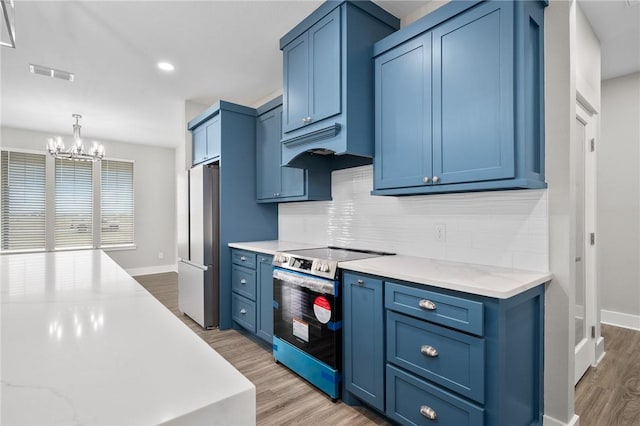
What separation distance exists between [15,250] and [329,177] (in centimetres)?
578

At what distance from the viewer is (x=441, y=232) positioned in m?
2.31

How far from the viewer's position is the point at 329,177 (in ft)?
10.5

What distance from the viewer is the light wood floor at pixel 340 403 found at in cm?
202

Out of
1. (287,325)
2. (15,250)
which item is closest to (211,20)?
(287,325)

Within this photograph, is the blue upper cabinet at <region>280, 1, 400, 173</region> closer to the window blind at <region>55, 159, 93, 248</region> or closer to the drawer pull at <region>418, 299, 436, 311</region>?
the drawer pull at <region>418, 299, 436, 311</region>

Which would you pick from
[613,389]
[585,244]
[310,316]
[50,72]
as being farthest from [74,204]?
[613,389]

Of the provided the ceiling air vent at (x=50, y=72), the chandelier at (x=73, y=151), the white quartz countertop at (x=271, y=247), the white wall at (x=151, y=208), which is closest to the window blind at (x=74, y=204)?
the white wall at (x=151, y=208)

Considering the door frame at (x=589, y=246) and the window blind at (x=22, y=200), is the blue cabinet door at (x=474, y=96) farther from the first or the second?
the window blind at (x=22, y=200)

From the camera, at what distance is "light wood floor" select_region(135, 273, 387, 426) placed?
201cm

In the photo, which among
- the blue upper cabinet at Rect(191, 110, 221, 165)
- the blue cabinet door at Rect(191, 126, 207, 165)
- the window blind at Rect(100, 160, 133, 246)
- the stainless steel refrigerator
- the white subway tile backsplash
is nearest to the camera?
the white subway tile backsplash

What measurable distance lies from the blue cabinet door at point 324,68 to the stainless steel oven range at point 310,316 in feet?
3.57

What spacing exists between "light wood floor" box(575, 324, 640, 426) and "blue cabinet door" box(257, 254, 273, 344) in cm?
226

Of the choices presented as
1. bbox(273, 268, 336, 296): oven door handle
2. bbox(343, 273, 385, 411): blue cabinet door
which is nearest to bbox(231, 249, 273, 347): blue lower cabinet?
bbox(273, 268, 336, 296): oven door handle

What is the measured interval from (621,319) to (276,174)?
3.93 meters
